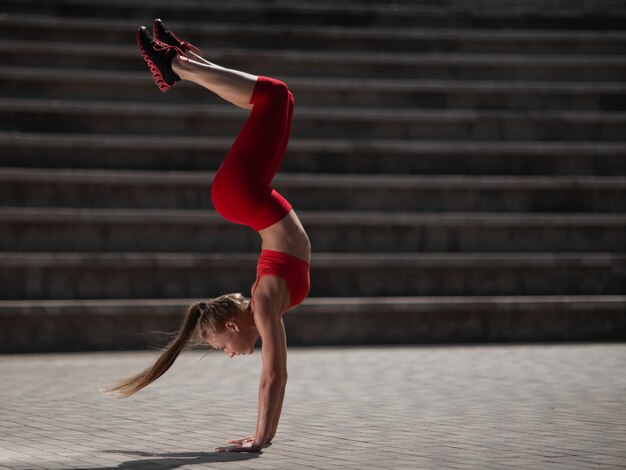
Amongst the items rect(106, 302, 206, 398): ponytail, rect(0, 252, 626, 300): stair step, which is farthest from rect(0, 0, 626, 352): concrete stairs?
rect(106, 302, 206, 398): ponytail

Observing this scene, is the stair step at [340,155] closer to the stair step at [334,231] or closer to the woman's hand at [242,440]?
the stair step at [334,231]

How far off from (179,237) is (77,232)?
3.38ft

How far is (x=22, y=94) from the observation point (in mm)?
13320

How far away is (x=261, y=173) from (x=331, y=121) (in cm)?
806

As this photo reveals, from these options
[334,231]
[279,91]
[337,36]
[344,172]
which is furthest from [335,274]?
[279,91]

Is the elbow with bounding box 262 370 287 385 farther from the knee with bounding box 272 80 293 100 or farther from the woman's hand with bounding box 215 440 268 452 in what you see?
the knee with bounding box 272 80 293 100

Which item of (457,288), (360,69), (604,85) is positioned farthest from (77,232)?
(604,85)

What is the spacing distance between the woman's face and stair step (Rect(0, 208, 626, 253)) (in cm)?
597

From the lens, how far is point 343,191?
12.4 meters

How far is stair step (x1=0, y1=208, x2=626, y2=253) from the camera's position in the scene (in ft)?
37.2

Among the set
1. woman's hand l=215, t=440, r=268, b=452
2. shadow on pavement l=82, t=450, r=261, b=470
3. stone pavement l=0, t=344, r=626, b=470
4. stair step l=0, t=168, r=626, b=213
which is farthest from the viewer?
stair step l=0, t=168, r=626, b=213

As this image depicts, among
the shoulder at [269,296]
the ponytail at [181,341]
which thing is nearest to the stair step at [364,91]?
the ponytail at [181,341]

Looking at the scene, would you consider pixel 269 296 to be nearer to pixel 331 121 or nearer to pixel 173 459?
pixel 173 459

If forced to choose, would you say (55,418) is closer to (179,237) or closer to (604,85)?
(179,237)
